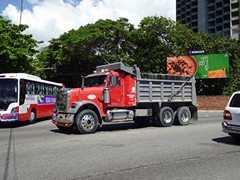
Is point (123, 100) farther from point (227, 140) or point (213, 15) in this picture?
point (213, 15)

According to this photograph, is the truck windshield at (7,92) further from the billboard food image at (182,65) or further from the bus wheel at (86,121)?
the billboard food image at (182,65)

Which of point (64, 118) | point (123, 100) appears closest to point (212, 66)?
point (123, 100)

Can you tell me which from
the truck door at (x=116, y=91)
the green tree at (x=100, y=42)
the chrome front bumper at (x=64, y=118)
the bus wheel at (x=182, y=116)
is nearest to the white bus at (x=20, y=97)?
the chrome front bumper at (x=64, y=118)

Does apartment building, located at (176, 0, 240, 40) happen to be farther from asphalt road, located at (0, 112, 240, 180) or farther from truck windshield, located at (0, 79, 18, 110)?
asphalt road, located at (0, 112, 240, 180)

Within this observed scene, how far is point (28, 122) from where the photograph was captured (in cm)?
1919

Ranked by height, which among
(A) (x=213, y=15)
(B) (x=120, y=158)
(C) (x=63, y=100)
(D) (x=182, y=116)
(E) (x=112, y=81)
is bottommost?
Result: (B) (x=120, y=158)

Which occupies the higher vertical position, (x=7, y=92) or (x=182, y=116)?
(x=7, y=92)

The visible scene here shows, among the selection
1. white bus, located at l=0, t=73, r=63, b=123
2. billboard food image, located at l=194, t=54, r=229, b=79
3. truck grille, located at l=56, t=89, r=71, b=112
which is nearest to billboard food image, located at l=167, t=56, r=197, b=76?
billboard food image, located at l=194, t=54, r=229, b=79

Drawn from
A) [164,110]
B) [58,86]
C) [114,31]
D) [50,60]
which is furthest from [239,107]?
[50,60]

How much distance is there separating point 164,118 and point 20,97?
7.59 meters

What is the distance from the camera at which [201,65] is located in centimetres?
3628

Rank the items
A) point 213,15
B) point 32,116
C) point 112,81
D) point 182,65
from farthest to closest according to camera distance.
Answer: point 213,15, point 182,65, point 32,116, point 112,81

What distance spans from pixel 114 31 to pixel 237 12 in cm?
6765

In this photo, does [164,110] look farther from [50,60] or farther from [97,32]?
[50,60]
